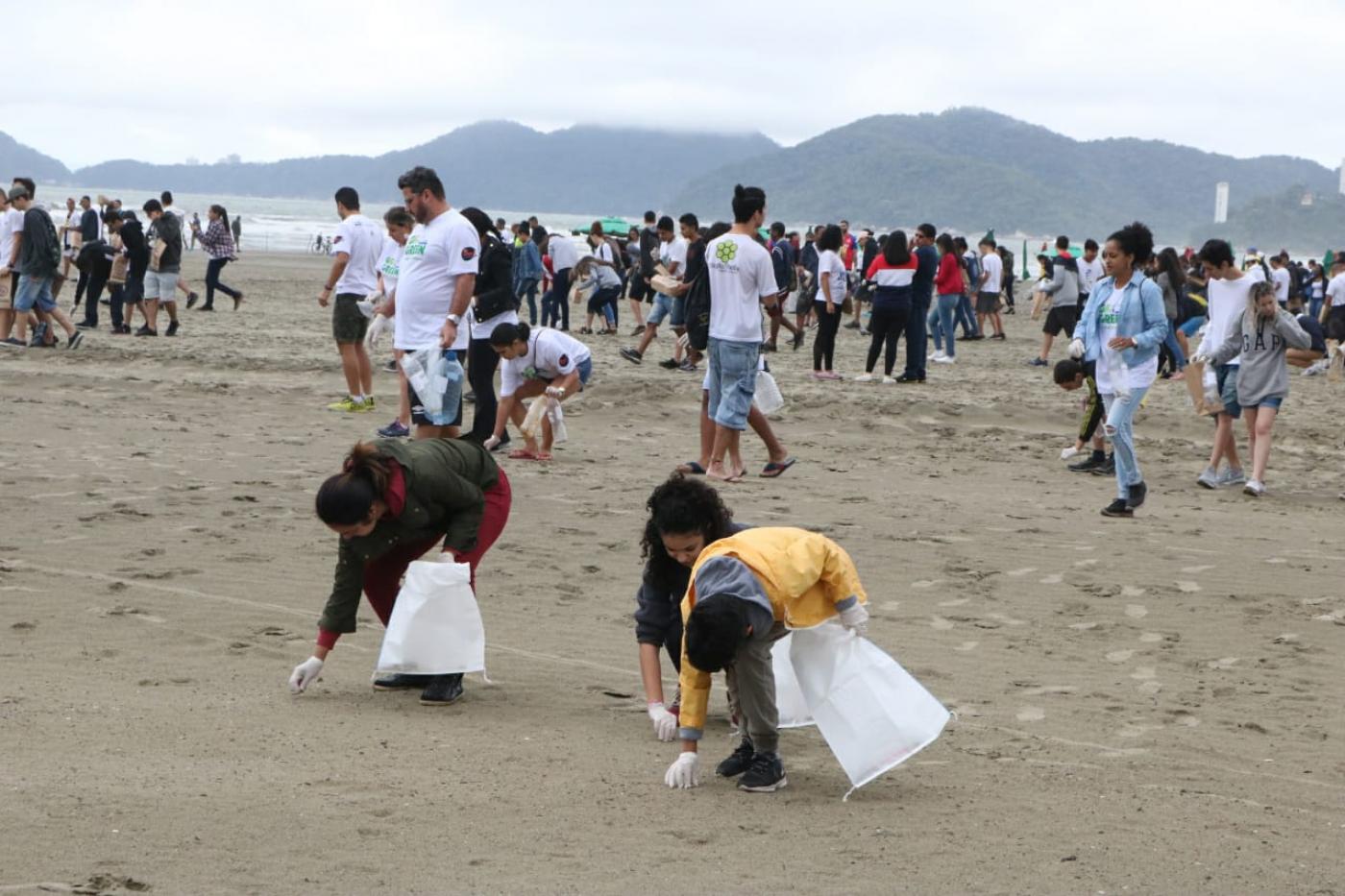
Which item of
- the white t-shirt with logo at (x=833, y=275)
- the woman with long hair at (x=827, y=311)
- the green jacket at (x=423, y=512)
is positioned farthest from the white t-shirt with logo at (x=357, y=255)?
the green jacket at (x=423, y=512)

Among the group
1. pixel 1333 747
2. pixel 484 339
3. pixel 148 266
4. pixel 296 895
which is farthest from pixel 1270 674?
pixel 148 266

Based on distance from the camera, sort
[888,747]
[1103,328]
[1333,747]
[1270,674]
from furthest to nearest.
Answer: [1103,328], [1270,674], [1333,747], [888,747]

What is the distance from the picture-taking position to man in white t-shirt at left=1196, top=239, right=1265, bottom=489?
32.9 feet

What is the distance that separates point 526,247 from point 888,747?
16932 millimetres

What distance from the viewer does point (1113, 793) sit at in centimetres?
457

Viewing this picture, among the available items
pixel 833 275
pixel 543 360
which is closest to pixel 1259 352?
pixel 543 360

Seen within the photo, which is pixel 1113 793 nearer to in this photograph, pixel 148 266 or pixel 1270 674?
pixel 1270 674

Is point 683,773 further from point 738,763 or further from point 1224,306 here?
point 1224,306

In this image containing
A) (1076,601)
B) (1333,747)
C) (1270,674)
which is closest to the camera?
(1333,747)

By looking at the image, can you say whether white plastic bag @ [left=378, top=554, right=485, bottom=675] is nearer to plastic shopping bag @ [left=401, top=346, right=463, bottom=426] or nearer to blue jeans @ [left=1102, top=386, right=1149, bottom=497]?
plastic shopping bag @ [left=401, top=346, right=463, bottom=426]

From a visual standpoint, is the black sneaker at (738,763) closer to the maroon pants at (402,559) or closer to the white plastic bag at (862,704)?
the white plastic bag at (862,704)

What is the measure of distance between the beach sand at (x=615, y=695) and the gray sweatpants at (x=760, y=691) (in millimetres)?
185

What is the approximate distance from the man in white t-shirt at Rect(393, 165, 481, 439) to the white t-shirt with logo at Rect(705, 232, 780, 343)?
1453 millimetres

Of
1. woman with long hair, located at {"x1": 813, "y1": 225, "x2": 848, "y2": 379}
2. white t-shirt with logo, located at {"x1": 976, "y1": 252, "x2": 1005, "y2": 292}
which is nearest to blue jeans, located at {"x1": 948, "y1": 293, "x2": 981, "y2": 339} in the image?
white t-shirt with logo, located at {"x1": 976, "y1": 252, "x2": 1005, "y2": 292}
